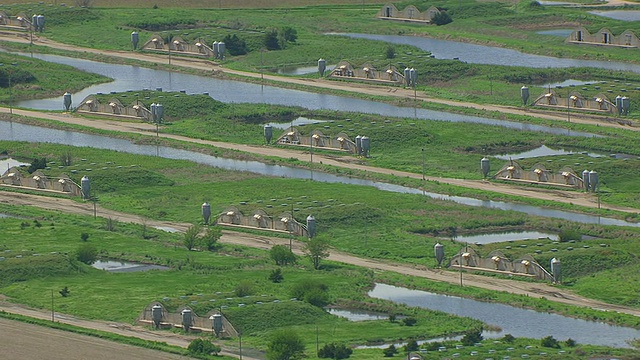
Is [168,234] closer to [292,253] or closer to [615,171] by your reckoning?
[292,253]

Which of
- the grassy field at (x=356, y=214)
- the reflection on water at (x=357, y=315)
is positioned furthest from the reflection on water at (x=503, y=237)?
the reflection on water at (x=357, y=315)

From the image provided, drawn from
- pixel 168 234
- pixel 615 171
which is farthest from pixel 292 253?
pixel 615 171

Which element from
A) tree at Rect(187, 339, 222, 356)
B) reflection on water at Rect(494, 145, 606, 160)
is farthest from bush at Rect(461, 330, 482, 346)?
reflection on water at Rect(494, 145, 606, 160)

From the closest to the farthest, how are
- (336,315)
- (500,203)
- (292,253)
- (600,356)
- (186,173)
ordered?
(600,356), (336,315), (292,253), (500,203), (186,173)

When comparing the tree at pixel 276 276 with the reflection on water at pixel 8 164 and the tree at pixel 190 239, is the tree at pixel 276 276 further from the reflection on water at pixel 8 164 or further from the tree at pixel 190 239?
the reflection on water at pixel 8 164

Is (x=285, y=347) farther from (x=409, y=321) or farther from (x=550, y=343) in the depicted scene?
(x=550, y=343)

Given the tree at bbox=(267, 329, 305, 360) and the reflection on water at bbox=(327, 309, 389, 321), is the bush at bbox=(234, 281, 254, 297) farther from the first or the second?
the tree at bbox=(267, 329, 305, 360)
